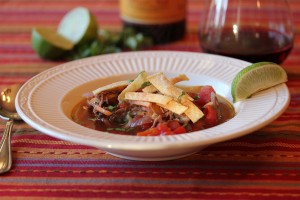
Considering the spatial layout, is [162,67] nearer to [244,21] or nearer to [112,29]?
[244,21]

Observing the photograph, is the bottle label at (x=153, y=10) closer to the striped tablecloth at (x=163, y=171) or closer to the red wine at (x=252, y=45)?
the red wine at (x=252, y=45)

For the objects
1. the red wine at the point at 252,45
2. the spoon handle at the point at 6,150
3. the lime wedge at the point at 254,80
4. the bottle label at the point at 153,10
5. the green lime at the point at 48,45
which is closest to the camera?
the spoon handle at the point at 6,150

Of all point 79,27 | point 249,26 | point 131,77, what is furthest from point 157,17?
point 131,77

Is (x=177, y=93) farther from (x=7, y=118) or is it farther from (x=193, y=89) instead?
(x=7, y=118)

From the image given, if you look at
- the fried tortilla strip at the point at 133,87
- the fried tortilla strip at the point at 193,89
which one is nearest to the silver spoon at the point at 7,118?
the fried tortilla strip at the point at 133,87

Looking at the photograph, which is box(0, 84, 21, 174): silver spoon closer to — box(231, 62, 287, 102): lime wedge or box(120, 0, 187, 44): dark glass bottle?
box(231, 62, 287, 102): lime wedge

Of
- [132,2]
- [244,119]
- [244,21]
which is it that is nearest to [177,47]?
[132,2]

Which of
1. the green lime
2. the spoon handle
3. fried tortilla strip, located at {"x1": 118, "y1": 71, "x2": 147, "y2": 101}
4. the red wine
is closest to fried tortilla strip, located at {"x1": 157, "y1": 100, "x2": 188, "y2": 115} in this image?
fried tortilla strip, located at {"x1": 118, "y1": 71, "x2": 147, "y2": 101}

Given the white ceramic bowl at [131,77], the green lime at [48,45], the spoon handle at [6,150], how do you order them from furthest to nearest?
the green lime at [48,45] → the spoon handle at [6,150] → the white ceramic bowl at [131,77]
